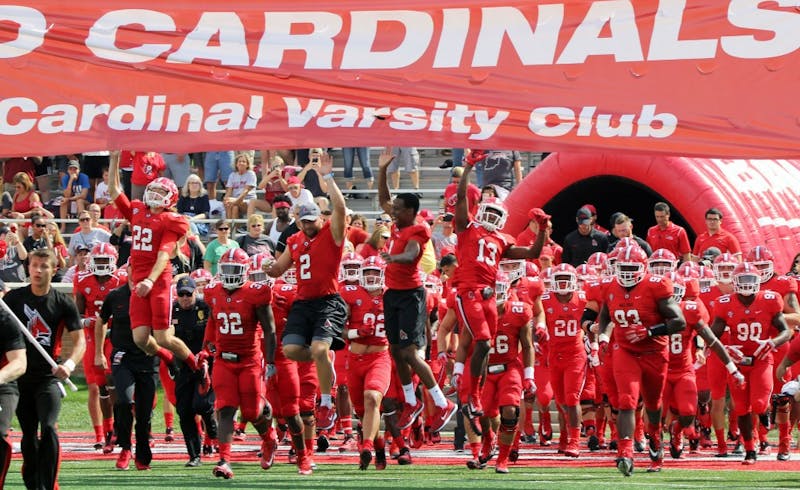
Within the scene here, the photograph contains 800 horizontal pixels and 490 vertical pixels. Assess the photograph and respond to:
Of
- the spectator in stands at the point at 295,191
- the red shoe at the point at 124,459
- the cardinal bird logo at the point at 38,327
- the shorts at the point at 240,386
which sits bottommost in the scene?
the red shoe at the point at 124,459

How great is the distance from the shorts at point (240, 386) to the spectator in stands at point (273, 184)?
7.15 m

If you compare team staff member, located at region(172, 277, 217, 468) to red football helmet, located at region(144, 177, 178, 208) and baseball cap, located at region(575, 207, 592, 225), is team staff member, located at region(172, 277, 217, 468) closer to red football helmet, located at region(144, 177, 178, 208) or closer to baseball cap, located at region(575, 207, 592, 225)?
red football helmet, located at region(144, 177, 178, 208)

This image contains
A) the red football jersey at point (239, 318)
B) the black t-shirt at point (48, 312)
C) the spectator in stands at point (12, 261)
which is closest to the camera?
the black t-shirt at point (48, 312)

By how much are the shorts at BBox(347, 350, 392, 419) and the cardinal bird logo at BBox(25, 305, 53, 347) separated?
3.78 m

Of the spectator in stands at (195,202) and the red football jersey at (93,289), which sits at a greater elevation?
the spectator in stands at (195,202)

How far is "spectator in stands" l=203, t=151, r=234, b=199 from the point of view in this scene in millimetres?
23188

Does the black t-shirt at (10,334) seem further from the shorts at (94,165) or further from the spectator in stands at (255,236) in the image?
the shorts at (94,165)

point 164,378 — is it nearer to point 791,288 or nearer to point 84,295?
point 84,295

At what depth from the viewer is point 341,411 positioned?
56.2 ft

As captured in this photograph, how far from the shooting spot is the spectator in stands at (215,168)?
2319cm

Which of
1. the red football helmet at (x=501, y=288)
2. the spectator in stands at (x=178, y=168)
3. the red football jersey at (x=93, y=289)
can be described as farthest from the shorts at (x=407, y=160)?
the red football helmet at (x=501, y=288)

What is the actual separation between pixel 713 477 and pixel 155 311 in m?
4.93

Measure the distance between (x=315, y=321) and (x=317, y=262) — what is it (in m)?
0.49

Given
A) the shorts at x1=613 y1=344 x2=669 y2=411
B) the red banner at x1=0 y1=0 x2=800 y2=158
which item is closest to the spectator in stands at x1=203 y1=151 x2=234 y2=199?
the shorts at x1=613 y1=344 x2=669 y2=411
